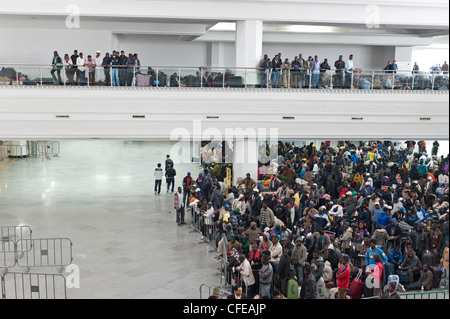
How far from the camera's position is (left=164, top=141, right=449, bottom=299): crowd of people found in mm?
11414

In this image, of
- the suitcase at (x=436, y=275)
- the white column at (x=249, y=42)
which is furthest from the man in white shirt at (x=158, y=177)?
the suitcase at (x=436, y=275)

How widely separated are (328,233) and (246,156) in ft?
23.7

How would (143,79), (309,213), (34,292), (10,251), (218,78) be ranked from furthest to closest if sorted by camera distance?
(218,78) → (143,79) → (10,251) → (309,213) → (34,292)

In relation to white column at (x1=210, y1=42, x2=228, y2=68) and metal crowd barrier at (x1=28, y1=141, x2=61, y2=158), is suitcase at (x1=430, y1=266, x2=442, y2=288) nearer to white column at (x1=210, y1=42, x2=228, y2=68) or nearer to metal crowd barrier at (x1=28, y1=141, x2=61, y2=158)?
white column at (x1=210, y1=42, x2=228, y2=68)

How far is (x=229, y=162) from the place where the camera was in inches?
957

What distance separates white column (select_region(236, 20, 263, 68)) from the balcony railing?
873mm

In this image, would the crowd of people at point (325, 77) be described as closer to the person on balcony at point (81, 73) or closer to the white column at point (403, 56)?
the person on balcony at point (81, 73)

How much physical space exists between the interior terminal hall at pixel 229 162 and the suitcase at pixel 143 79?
50mm

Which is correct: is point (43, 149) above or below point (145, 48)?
below

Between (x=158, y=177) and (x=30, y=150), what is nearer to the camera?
(x=158, y=177)

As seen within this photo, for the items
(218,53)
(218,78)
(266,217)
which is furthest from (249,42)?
(218,53)

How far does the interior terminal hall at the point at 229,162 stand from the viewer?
41.7 ft

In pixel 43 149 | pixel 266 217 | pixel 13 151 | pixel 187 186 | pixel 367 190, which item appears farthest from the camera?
pixel 43 149

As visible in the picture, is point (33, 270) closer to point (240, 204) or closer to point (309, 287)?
point (240, 204)
